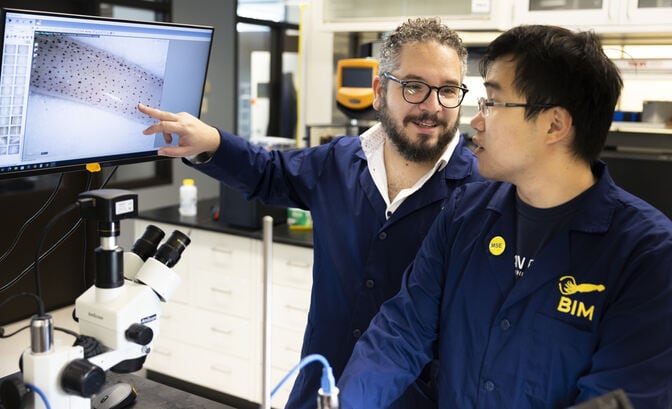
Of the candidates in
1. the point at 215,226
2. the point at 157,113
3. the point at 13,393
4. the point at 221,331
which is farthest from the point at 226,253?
the point at 13,393

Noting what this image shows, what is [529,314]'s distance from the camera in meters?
1.19

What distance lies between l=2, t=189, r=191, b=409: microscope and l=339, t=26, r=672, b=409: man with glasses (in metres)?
0.39

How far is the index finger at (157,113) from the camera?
130cm

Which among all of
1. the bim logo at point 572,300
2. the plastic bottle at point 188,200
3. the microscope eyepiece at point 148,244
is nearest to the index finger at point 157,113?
the microscope eyepiece at point 148,244

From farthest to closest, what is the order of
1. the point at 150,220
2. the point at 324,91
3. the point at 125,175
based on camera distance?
the point at 125,175
the point at 324,91
the point at 150,220

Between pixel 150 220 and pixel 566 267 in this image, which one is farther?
pixel 150 220

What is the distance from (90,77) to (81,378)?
523mm

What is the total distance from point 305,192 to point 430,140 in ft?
1.28

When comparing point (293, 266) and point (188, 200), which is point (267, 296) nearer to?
point (293, 266)

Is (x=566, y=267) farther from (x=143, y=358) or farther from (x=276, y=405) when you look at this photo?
(x=276, y=405)

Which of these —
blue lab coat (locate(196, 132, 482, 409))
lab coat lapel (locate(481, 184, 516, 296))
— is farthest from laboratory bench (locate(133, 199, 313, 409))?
lab coat lapel (locate(481, 184, 516, 296))

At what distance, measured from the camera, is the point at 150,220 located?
331 centimetres

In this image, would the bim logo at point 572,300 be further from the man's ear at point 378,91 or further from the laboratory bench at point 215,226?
the laboratory bench at point 215,226

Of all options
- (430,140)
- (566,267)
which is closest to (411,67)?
(430,140)
